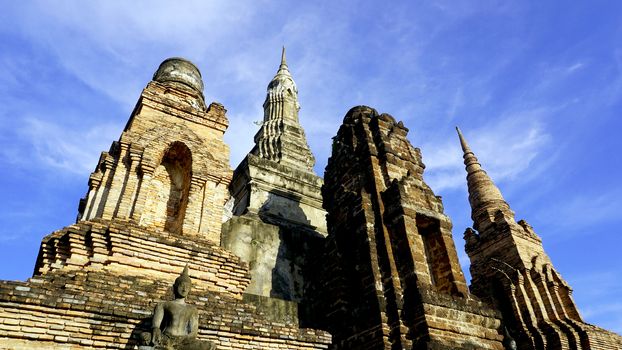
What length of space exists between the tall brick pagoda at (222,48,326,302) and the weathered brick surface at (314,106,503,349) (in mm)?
817

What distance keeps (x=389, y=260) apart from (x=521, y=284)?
9810 mm

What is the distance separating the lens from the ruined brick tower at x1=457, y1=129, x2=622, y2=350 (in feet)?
46.8

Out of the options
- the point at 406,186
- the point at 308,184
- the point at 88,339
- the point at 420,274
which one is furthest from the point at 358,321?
the point at 308,184

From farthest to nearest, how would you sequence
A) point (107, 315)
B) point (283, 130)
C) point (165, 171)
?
1. point (283, 130)
2. point (165, 171)
3. point (107, 315)

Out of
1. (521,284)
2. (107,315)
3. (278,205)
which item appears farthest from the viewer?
(521,284)

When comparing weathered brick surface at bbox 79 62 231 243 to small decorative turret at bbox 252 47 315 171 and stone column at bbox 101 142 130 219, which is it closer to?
stone column at bbox 101 142 130 219

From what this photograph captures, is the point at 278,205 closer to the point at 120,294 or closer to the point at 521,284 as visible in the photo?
the point at 120,294

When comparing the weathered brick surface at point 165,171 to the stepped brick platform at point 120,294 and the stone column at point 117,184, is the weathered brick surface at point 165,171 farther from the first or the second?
the stepped brick platform at point 120,294

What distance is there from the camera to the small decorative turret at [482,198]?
19.0 m

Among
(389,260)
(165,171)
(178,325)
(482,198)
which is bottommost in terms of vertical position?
(178,325)

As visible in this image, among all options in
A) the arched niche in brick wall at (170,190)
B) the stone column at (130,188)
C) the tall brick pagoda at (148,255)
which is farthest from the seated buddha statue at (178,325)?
the arched niche in brick wall at (170,190)

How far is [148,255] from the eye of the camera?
752 centimetres

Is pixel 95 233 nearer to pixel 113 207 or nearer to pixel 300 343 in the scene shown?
pixel 113 207

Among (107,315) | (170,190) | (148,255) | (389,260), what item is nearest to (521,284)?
(389,260)
